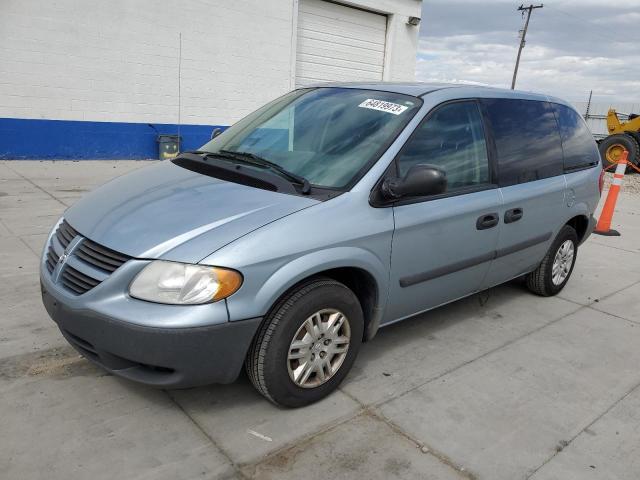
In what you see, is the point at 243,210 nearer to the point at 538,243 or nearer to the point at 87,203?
the point at 87,203

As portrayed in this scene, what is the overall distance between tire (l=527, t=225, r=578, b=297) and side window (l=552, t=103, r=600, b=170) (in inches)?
22.9

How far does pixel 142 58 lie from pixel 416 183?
9.51m

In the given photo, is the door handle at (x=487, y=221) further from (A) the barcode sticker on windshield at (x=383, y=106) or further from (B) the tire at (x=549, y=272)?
(B) the tire at (x=549, y=272)

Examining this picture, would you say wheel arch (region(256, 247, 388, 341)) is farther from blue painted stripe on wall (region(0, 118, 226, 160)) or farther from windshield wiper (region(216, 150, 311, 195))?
blue painted stripe on wall (region(0, 118, 226, 160))

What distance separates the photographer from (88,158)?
35.8 ft

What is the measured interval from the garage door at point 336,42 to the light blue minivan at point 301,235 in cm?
1006

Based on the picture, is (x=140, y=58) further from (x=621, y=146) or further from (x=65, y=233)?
(x=621, y=146)

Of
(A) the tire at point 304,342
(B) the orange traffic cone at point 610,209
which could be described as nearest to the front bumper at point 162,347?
(A) the tire at point 304,342

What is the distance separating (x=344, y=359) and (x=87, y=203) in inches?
66.7

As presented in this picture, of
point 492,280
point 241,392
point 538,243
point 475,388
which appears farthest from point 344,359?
point 538,243

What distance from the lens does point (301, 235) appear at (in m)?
2.68

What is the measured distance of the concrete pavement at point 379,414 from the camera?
2498mm

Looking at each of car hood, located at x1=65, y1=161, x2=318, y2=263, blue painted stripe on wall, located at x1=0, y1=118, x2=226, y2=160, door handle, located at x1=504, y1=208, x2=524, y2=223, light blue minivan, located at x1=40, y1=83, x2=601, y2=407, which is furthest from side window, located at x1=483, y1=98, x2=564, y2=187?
blue painted stripe on wall, located at x1=0, y1=118, x2=226, y2=160

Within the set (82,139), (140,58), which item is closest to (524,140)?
(140,58)
